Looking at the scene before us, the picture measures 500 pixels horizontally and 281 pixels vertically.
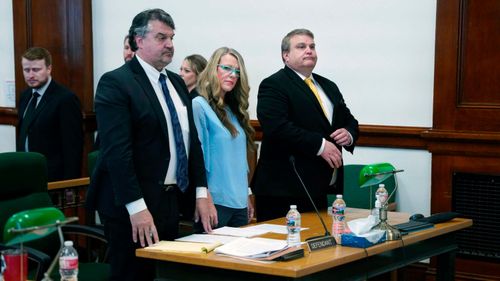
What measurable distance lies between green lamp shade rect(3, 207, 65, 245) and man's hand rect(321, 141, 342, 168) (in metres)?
2.03

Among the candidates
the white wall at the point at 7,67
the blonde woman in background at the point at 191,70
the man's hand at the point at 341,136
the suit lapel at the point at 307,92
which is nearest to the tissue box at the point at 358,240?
the man's hand at the point at 341,136

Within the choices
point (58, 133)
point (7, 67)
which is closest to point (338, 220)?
point (58, 133)

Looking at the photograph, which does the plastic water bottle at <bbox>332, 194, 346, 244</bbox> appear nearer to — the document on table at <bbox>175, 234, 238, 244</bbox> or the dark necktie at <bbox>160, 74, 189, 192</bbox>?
the document on table at <bbox>175, 234, 238, 244</bbox>

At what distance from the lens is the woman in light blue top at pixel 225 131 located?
Result: 4281mm

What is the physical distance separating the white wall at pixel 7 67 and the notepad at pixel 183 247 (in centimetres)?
439

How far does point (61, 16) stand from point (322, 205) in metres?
3.43

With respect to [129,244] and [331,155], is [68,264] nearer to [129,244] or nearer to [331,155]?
[129,244]

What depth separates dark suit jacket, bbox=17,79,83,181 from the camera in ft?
18.0

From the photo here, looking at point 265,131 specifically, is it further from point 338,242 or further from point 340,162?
point 338,242

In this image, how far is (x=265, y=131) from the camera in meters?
4.36

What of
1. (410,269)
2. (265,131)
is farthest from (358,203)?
(265,131)

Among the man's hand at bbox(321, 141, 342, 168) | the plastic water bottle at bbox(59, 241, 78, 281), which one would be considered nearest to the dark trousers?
the plastic water bottle at bbox(59, 241, 78, 281)

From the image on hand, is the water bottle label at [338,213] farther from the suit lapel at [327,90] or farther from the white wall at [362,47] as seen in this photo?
the white wall at [362,47]

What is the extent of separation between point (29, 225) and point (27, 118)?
336 cm
